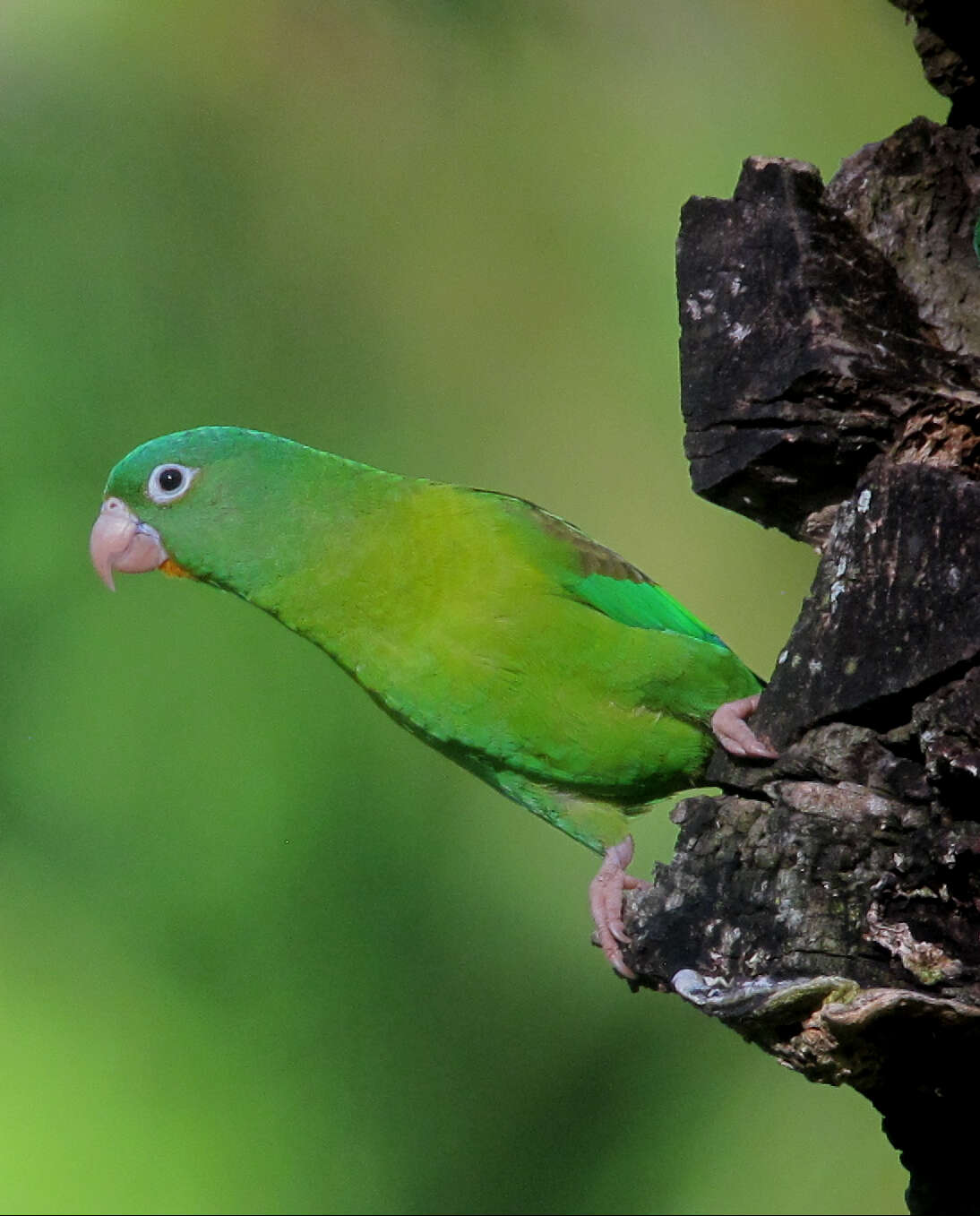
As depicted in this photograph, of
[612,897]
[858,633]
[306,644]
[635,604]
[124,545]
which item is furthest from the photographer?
[306,644]

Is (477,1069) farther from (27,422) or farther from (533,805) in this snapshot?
(27,422)

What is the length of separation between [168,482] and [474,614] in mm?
644

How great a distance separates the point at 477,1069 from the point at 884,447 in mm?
2108

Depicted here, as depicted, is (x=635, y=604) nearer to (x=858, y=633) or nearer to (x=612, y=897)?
(x=612, y=897)

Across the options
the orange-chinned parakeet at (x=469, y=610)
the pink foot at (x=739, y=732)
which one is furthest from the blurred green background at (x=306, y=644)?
the pink foot at (x=739, y=732)

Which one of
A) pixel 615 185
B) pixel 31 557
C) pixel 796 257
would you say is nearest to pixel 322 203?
pixel 615 185

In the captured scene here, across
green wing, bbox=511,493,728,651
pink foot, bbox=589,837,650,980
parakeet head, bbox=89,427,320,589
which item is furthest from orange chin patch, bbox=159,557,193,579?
pink foot, bbox=589,837,650,980

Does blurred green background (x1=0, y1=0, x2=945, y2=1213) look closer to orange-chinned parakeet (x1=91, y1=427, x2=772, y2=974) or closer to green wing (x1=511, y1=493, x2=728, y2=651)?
orange-chinned parakeet (x1=91, y1=427, x2=772, y2=974)

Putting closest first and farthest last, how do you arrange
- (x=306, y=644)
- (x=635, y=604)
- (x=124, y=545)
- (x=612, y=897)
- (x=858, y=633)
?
1. (x=858, y=633)
2. (x=612, y=897)
3. (x=635, y=604)
4. (x=124, y=545)
5. (x=306, y=644)

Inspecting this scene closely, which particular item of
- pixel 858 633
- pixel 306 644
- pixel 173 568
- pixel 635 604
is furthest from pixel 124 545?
pixel 858 633

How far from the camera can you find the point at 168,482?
219 centimetres

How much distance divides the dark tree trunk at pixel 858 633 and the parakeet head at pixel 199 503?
2.92ft

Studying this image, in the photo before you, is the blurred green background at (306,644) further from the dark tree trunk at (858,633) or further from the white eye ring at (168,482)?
the dark tree trunk at (858,633)

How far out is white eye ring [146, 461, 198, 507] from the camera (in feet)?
7.17
